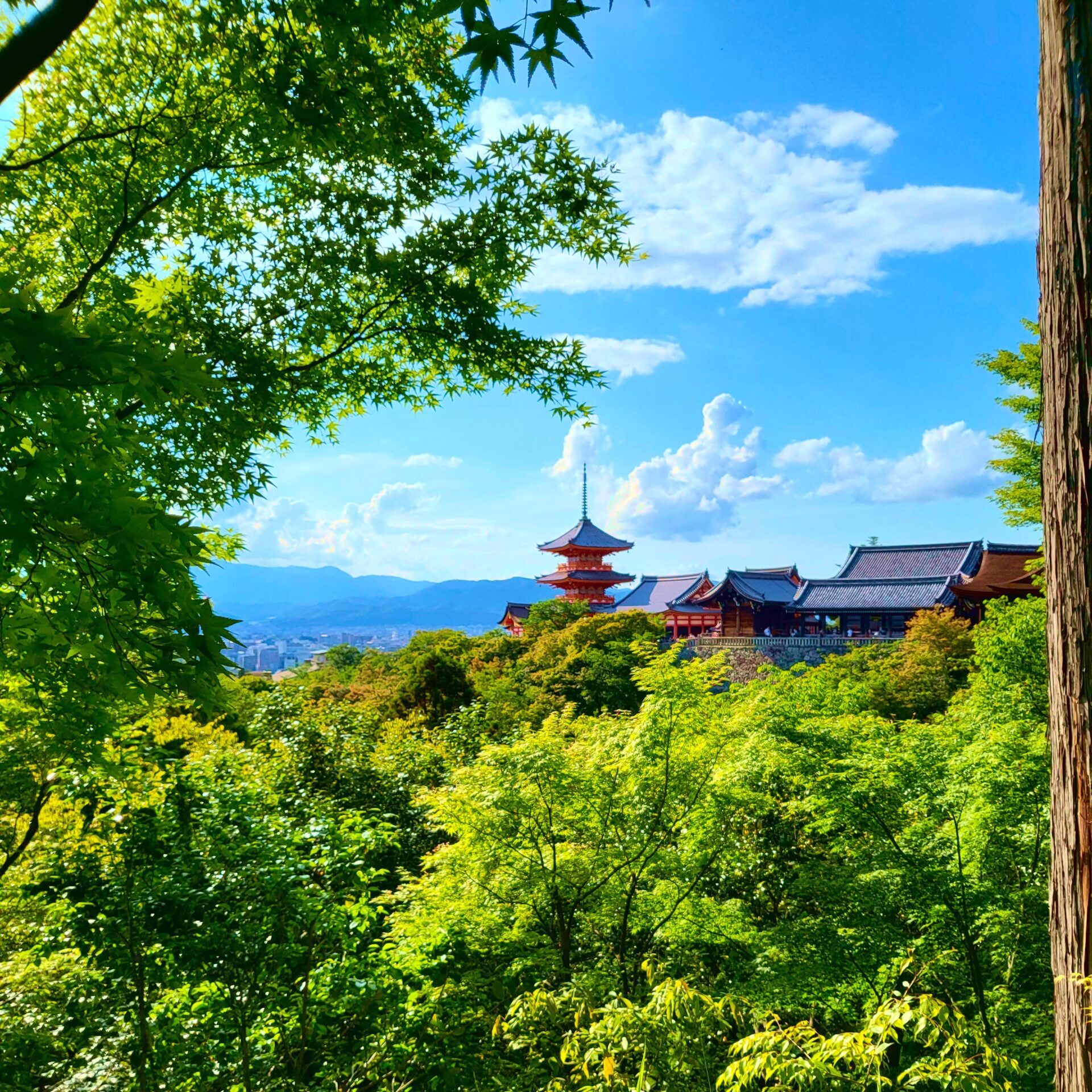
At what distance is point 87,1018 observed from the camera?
3.88 m

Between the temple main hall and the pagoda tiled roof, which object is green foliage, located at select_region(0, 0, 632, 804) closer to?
the temple main hall

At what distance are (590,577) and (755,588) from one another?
10867 millimetres

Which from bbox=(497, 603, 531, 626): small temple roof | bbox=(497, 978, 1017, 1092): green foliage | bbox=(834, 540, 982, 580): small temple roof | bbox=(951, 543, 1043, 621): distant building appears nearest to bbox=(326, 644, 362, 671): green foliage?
bbox=(497, 603, 531, 626): small temple roof

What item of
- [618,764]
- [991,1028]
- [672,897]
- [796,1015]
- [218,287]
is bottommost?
[796,1015]

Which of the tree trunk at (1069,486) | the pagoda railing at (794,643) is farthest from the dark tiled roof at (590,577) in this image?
the tree trunk at (1069,486)

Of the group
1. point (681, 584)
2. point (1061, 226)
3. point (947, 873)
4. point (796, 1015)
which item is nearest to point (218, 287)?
point (1061, 226)

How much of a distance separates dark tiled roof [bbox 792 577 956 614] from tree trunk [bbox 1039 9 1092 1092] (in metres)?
23.7

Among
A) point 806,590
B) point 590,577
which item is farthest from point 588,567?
point 806,590

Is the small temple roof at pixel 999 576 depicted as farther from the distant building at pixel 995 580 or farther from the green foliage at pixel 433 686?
the green foliage at pixel 433 686

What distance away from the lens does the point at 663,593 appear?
37125 mm

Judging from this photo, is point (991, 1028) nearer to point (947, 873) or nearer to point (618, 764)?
point (947, 873)

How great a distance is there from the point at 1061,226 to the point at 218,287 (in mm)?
3723

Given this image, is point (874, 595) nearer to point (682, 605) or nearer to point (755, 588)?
point (755, 588)

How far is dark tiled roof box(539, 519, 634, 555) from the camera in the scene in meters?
39.8
